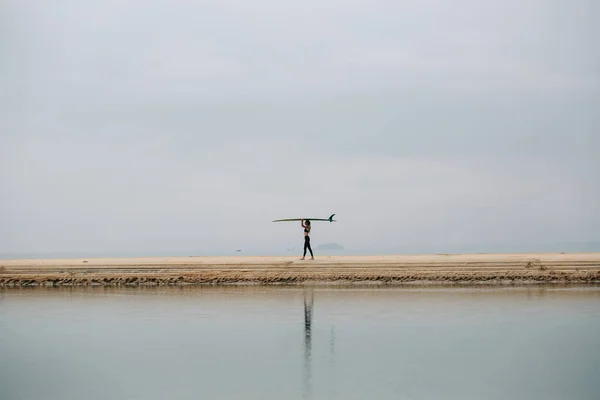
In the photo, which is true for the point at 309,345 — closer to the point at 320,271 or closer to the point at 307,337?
the point at 307,337

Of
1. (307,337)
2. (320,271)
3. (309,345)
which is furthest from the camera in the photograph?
(320,271)

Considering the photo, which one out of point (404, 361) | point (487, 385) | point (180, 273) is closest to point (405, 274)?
point (180, 273)

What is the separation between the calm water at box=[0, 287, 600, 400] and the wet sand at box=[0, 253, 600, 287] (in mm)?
1661

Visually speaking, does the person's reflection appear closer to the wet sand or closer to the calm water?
the calm water

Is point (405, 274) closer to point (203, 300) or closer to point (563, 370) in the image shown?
point (203, 300)

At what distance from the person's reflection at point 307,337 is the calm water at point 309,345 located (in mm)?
50

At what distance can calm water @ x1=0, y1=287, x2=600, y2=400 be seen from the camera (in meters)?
14.4

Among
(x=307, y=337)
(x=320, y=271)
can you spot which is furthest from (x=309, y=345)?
(x=320, y=271)

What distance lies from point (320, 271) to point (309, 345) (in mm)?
11099

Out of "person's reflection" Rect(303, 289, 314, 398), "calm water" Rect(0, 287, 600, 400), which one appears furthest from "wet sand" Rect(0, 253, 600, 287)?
"person's reflection" Rect(303, 289, 314, 398)

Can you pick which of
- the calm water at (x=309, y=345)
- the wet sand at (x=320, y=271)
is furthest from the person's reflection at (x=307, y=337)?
the wet sand at (x=320, y=271)

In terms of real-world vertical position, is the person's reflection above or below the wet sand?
below

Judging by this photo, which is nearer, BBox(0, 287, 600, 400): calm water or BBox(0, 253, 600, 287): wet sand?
BBox(0, 287, 600, 400): calm water

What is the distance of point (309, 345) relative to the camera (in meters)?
18.1
